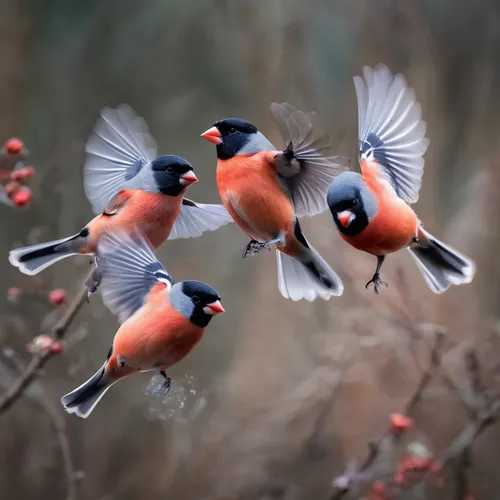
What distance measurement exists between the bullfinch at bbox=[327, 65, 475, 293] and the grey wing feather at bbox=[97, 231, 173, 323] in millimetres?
164

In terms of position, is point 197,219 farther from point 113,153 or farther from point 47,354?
point 47,354

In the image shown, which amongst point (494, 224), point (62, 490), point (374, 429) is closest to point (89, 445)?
point (62, 490)

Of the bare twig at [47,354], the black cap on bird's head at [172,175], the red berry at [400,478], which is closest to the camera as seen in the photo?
the black cap on bird's head at [172,175]

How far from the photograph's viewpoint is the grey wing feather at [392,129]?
62 centimetres

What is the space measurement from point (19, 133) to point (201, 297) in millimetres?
1615

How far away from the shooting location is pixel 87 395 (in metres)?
0.63

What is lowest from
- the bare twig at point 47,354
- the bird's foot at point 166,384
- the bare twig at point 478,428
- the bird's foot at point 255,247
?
the bare twig at point 478,428

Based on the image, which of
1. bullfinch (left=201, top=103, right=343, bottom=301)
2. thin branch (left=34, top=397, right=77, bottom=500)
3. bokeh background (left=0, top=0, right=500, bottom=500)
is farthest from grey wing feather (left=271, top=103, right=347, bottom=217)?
bokeh background (left=0, top=0, right=500, bottom=500)

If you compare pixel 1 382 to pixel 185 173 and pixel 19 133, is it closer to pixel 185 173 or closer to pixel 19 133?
pixel 19 133

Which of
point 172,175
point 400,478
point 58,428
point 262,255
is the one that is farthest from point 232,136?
point 262,255

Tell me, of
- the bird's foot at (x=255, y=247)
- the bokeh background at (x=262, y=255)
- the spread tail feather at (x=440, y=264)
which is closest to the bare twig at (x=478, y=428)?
the bokeh background at (x=262, y=255)

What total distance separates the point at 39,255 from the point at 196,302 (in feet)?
0.50

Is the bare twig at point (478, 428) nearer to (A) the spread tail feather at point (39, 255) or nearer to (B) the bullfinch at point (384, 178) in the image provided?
(B) the bullfinch at point (384, 178)

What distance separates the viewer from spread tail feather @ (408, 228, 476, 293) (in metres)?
0.68
